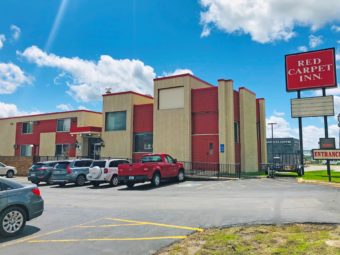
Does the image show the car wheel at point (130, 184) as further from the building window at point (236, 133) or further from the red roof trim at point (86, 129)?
the red roof trim at point (86, 129)

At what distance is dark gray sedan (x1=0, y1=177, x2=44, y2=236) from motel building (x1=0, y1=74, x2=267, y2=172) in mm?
18124

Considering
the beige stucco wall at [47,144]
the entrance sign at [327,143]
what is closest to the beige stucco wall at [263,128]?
the entrance sign at [327,143]

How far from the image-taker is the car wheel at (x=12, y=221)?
7180 millimetres

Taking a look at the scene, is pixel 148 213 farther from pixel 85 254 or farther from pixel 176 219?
pixel 85 254

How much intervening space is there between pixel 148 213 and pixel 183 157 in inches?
658

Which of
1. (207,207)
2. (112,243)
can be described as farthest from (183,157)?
(112,243)

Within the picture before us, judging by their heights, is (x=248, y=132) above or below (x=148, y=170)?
above

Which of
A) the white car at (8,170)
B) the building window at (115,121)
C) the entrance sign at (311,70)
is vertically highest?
the entrance sign at (311,70)

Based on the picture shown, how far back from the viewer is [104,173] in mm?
18859

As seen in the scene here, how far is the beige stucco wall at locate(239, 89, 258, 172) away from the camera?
26.7m

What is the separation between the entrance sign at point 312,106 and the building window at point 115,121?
15687 millimetres

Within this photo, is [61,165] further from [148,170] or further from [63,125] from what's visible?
[63,125]

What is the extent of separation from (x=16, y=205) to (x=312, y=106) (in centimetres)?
2249

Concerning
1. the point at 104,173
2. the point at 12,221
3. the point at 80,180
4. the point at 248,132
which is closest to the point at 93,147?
the point at 80,180
